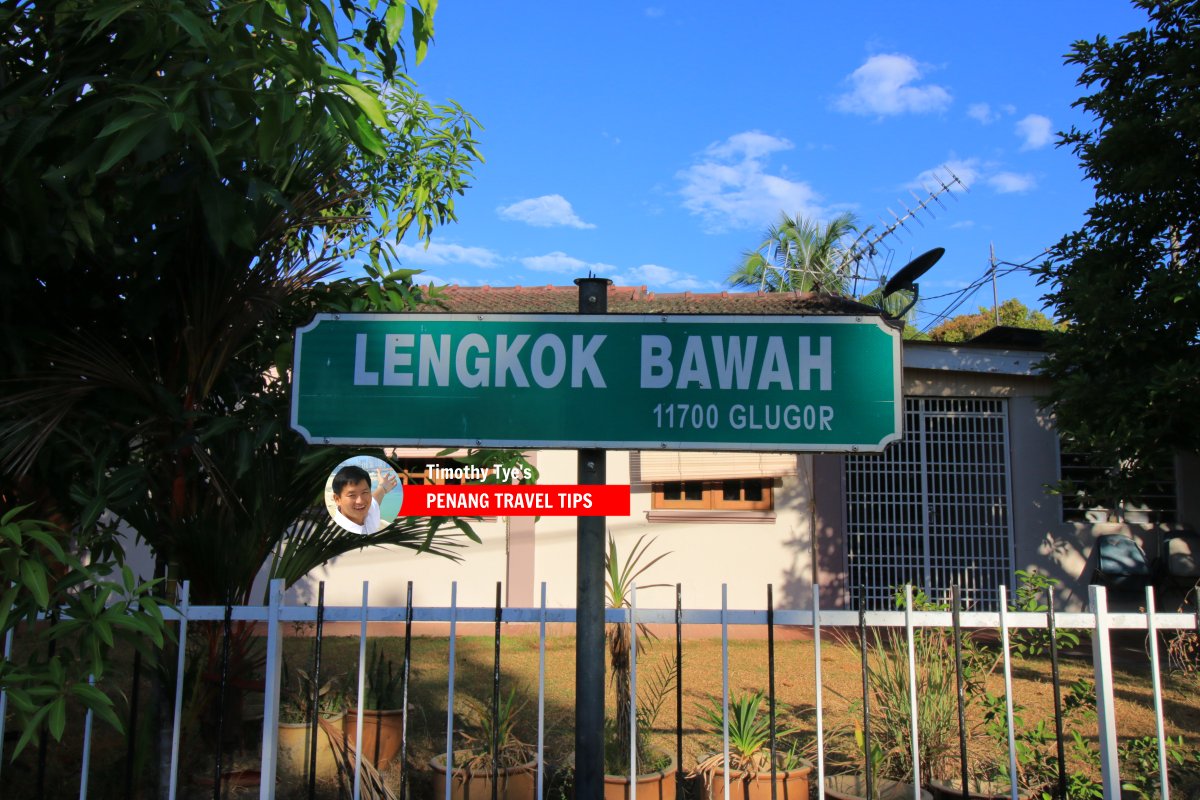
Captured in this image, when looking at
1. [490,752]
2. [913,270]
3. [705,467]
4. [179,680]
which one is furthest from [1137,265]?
[179,680]

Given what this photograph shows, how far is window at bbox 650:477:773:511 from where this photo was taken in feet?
33.9

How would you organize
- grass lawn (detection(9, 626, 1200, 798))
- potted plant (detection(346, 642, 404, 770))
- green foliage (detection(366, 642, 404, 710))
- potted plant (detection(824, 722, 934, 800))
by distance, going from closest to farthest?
potted plant (detection(824, 722, 934, 800)), grass lawn (detection(9, 626, 1200, 798)), potted plant (detection(346, 642, 404, 770)), green foliage (detection(366, 642, 404, 710))

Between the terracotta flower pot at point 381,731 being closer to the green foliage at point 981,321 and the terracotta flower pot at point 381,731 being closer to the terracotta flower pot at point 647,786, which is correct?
the terracotta flower pot at point 647,786

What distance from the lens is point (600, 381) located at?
276 cm

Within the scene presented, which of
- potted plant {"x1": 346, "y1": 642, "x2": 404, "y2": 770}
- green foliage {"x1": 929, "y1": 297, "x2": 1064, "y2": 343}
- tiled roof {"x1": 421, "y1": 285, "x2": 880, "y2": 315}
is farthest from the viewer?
green foliage {"x1": 929, "y1": 297, "x2": 1064, "y2": 343}

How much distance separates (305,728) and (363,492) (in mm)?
2126

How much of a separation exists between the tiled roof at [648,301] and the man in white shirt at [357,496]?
276 inches

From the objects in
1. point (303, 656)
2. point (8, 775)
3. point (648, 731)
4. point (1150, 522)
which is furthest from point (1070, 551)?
point (8, 775)

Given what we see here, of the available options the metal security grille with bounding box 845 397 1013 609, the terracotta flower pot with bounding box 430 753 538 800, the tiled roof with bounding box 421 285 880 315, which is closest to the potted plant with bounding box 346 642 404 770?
the terracotta flower pot with bounding box 430 753 538 800

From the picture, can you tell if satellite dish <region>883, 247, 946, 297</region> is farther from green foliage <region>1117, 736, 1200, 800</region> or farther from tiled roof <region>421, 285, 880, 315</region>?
tiled roof <region>421, 285, 880, 315</region>

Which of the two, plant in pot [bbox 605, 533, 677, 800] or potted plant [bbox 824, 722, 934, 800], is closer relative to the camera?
potted plant [bbox 824, 722, 934, 800]

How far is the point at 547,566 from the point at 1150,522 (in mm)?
6643

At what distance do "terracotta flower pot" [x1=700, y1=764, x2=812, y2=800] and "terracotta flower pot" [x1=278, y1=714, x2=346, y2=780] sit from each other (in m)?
1.82

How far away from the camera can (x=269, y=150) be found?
2646mm
